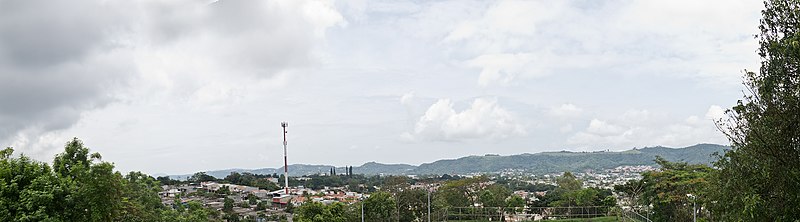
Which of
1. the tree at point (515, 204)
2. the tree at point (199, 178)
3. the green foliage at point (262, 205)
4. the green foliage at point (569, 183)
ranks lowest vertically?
the green foliage at point (262, 205)

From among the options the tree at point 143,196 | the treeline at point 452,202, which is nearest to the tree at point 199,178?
the treeline at point 452,202

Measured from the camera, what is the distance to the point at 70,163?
9227 mm

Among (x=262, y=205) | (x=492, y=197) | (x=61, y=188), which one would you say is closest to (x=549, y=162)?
(x=262, y=205)

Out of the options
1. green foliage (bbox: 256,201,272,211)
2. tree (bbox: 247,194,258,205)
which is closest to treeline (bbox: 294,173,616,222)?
green foliage (bbox: 256,201,272,211)

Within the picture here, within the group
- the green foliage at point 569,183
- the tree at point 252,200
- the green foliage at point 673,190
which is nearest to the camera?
the green foliage at point 673,190

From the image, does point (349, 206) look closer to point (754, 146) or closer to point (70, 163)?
point (70, 163)

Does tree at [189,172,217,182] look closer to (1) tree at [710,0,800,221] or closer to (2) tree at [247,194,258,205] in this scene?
(2) tree at [247,194,258,205]

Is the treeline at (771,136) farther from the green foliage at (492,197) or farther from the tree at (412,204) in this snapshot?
the green foliage at (492,197)

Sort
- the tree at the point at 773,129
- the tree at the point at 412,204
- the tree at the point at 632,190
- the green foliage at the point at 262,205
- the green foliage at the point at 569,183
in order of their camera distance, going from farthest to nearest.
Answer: the green foliage at the point at 569,183 < the green foliage at the point at 262,205 < the tree at the point at 632,190 < the tree at the point at 412,204 < the tree at the point at 773,129

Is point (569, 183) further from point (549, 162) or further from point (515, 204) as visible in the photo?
point (549, 162)

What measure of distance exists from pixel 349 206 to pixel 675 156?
96088 mm

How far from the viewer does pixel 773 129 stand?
22.9 feet

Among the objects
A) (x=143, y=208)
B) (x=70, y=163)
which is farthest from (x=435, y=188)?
(x=70, y=163)

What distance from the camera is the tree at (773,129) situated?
22.5ft
